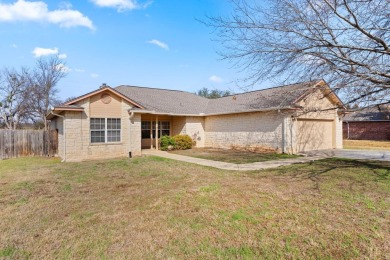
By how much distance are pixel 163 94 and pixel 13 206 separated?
56.2 ft

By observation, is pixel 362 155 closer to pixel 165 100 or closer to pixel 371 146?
pixel 371 146

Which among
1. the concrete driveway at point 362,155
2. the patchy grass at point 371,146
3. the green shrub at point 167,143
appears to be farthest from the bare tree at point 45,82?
the patchy grass at point 371,146

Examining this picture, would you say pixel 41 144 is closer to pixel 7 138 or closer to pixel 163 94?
pixel 7 138

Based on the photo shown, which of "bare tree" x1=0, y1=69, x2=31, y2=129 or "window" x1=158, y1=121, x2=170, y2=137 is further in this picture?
"bare tree" x1=0, y1=69, x2=31, y2=129

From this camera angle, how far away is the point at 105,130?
13.4 metres

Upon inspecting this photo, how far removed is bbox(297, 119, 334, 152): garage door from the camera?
14.9 m

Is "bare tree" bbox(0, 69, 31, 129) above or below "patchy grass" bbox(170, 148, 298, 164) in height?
above

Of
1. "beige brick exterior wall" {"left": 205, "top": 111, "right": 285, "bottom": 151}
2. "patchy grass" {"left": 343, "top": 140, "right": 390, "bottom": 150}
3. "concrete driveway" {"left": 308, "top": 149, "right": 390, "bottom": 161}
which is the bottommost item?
"concrete driveway" {"left": 308, "top": 149, "right": 390, "bottom": 161}

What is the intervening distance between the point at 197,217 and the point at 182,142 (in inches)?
518

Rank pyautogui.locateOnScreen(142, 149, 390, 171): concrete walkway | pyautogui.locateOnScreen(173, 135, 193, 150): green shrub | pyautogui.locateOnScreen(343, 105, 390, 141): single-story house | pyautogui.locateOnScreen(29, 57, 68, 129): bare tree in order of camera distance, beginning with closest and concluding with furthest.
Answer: pyautogui.locateOnScreen(142, 149, 390, 171): concrete walkway
pyautogui.locateOnScreen(173, 135, 193, 150): green shrub
pyautogui.locateOnScreen(343, 105, 390, 141): single-story house
pyautogui.locateOnScreen(29, 57, 68, 129): bare tree

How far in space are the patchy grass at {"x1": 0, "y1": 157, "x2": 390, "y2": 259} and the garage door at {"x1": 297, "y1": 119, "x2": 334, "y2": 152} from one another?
285 inches

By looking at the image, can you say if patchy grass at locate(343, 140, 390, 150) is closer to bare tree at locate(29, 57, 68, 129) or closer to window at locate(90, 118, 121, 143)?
window at locate(90, 118, 121, 143)

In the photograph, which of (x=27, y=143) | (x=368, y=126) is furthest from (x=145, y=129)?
(x=368, y=126)

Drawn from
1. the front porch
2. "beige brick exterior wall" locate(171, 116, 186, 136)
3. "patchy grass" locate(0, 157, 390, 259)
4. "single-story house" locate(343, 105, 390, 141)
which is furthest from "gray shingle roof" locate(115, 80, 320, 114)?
"single-story house" locate(343, 105, 390, 141)
